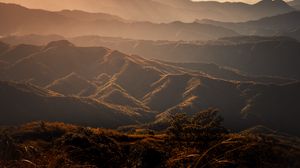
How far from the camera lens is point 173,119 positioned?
63.8 m

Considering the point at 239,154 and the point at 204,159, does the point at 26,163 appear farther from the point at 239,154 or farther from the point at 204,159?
the point at 239,154

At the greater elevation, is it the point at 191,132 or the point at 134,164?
the point at 134,164

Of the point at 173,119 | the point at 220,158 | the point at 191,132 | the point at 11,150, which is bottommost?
the point at 173,119

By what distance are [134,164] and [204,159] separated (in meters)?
5.45

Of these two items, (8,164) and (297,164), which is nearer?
(8,164)

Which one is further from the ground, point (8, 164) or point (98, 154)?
point (8, 164)

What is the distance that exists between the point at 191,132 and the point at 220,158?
37.4 meters

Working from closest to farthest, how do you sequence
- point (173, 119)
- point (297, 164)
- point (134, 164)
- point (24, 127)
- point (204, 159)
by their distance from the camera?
point (204, 159) < point (297, 164) < point (134, 164) < point (173, 119) < point (24, 127)

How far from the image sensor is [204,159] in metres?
7.97

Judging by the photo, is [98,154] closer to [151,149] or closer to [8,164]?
[8,164]

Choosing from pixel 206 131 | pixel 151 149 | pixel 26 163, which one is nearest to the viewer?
pixel 26 163

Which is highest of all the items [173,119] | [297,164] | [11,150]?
[11,150]

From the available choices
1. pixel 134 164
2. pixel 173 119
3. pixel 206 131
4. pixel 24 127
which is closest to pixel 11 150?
pixel 134 164

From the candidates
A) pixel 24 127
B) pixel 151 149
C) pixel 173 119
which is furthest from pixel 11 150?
pixel 24 127
